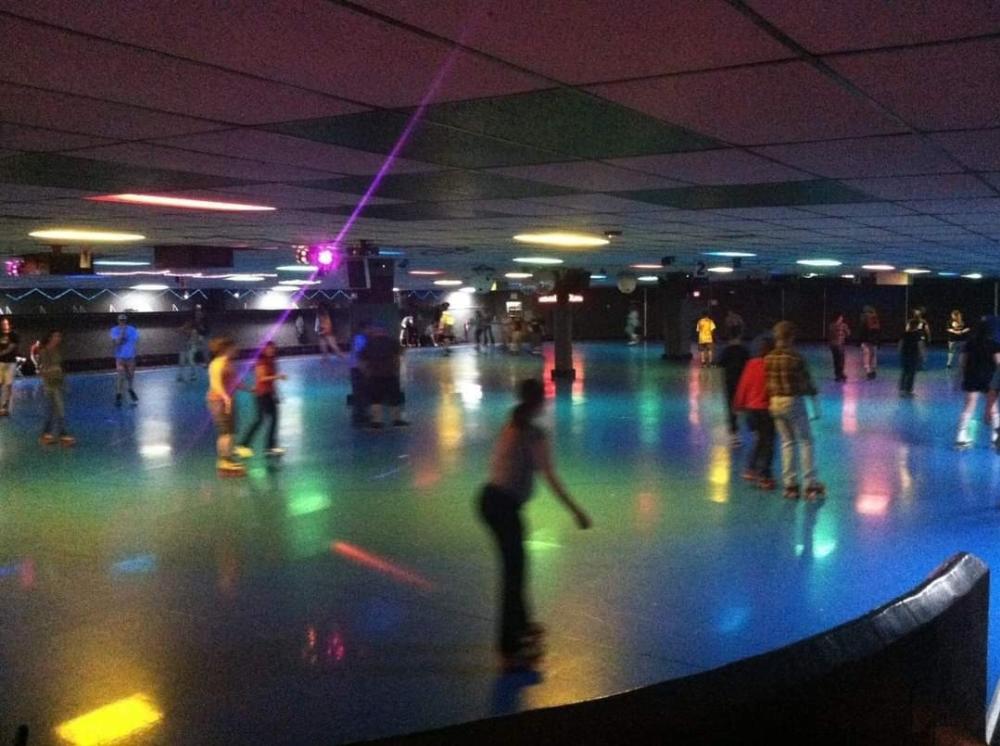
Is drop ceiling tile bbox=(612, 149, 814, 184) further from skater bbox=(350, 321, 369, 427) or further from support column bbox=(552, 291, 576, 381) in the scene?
support column bbox=(552, 291, 576, 381)

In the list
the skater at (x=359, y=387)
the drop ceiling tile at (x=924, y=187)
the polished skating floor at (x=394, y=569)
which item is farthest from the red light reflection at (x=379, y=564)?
the skater at (x=359, y=387)

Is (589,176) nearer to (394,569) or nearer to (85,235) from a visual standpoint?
(394,569)

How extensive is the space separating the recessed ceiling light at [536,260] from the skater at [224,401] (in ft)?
30.4

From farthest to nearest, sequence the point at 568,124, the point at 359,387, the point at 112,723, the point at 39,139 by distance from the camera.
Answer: the point at 359,387, the point at 39,139, the point at 568,124, the point at 112,723

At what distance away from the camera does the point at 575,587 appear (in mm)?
5633

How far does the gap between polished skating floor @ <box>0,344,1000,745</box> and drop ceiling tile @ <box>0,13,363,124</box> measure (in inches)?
97.2

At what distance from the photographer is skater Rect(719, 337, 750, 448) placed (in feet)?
35.5

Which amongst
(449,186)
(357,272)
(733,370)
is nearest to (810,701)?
(449,186)

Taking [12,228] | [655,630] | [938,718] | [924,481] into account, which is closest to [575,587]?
[655,630]

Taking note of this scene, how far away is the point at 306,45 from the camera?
10.1ft

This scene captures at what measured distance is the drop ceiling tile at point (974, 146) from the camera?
15.6 feet

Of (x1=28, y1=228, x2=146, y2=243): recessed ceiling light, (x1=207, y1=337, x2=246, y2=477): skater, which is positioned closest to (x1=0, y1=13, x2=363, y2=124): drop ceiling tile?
(x1=207, y1=337, x2=246, y2=477): skater

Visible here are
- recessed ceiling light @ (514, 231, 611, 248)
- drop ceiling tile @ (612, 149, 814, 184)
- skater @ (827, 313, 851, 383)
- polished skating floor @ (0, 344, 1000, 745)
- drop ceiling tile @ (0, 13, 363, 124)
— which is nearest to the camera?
drop ceiling tile @ (0, 13, 363, 124)

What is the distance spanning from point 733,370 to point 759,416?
2.16 meters
